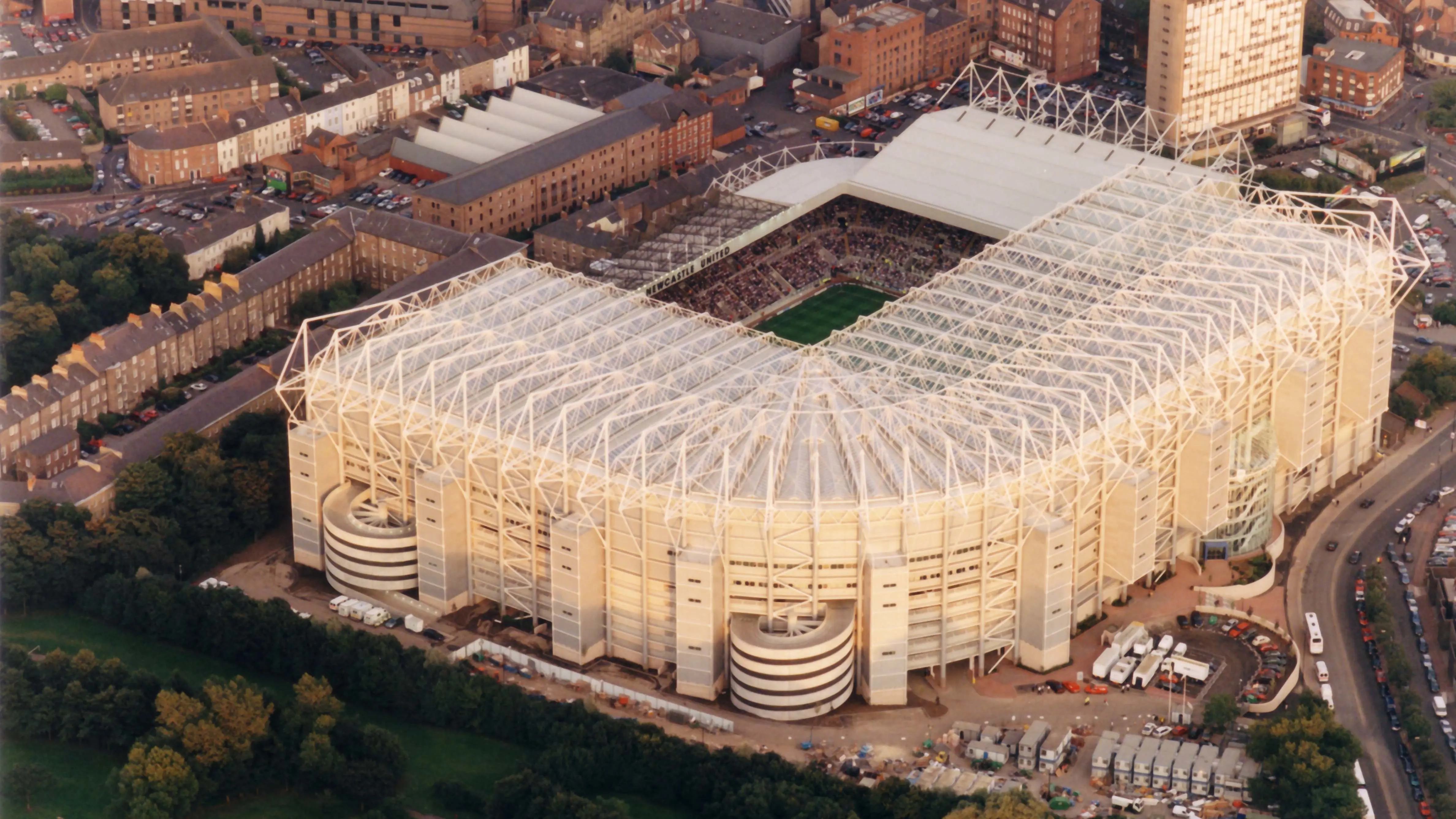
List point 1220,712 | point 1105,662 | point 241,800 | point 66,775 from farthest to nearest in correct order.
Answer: point 1105,662 < point 1220,712 < point 66,775 < point 241,800

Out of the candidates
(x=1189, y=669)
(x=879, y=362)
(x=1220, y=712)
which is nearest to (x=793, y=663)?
(x=879, y=362)

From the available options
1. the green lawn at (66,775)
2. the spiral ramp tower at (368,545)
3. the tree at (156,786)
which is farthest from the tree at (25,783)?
the spiral ramp tower at (368,545)

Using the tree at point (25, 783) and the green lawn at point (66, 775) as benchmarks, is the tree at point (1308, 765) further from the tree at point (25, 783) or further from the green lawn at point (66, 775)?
the tree at point (25, 783)

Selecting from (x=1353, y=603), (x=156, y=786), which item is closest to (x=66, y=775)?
(x=156, y=786)

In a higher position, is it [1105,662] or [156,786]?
[1105,662]

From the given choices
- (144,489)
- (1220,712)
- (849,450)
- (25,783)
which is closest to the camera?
(25,783)

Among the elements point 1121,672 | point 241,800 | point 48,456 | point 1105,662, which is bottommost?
point 241,800

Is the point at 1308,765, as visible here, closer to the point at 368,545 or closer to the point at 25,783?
the point at 368,545

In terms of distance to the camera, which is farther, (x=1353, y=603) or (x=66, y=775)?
(x=1353, y=603)

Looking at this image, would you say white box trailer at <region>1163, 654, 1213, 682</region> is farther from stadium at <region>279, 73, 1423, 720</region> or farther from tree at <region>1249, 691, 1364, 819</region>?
tree at <region>1249, 691, 1364, 819</region>
